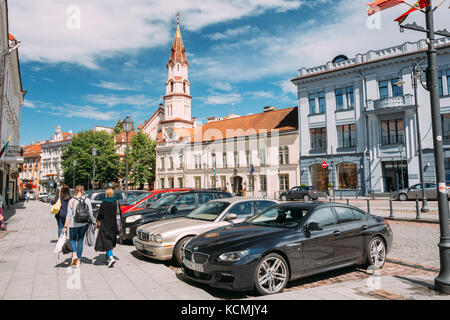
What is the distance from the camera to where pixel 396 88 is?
3231cm

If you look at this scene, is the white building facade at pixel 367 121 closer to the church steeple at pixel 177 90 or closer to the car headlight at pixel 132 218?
the car headlight at pixel 132 218

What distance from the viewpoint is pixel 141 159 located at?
197ft

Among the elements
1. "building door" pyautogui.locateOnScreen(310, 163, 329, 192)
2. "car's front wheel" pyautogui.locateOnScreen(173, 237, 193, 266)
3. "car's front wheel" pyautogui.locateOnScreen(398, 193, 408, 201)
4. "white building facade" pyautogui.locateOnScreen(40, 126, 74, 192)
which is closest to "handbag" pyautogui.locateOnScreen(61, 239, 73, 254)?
"car's front wheel" pyautogui.locateOnScreen(173, 237, 193, 266)

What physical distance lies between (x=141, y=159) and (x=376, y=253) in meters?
56.3

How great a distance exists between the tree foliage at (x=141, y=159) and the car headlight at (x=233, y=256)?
56071 millimetres

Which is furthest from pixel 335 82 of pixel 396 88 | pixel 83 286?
pixel 83 286

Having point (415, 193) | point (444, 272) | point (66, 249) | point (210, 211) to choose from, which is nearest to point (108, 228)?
point (66, 249)

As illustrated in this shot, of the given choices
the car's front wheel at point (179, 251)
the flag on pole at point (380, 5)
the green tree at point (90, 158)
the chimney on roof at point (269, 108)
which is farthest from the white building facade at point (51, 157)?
the flag on pole at point (380, 5)

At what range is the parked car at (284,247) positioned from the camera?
522 cm

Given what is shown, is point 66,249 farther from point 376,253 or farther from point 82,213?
point 376,253

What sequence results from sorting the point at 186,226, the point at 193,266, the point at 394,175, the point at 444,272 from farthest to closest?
the point at 394,175
the point at 186,226
the point at 193,266
the point at 444,272

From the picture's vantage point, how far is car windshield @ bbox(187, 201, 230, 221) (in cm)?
805
